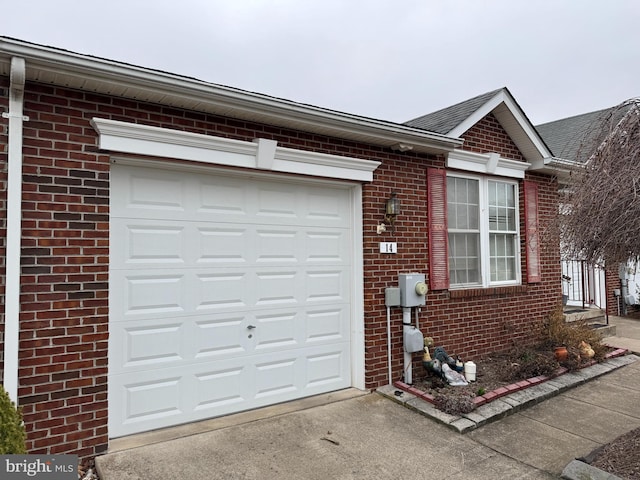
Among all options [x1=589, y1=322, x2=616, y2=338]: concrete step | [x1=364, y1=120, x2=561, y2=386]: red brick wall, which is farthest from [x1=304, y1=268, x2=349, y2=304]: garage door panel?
[x1=589, y1=322, x2=616, y2=338]: concrete step

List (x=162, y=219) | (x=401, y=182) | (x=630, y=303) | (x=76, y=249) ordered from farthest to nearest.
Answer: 1. (x=630, y=303)
2. (x=401, y=182)
3. (x=162, y=219)
4. (x=76, y=249)

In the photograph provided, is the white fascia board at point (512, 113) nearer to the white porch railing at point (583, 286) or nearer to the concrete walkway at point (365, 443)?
the white porch railing at point (583, 286)

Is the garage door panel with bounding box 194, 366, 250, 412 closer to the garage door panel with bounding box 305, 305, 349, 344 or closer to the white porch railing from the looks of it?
the garage door panel with bounding box 305, 305, 349, 344

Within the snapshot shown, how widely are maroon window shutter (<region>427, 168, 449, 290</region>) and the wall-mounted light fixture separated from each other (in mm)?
660

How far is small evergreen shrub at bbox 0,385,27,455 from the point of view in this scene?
2307mm

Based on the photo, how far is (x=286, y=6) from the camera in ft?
40.4

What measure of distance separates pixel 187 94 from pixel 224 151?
25.0 inches

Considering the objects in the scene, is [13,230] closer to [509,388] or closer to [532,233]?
[509,388]

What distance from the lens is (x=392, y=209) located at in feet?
17.1

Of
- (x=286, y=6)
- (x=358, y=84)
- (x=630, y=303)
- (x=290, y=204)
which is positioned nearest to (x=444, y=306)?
(x=290, y=204)

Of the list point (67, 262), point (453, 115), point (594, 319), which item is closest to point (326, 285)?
point (67, 262)

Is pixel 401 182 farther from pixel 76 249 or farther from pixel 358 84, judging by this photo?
pixel 358 84

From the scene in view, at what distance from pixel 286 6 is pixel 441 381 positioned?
37.7 ft

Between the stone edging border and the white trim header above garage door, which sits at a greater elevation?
the white trim header above garage door
